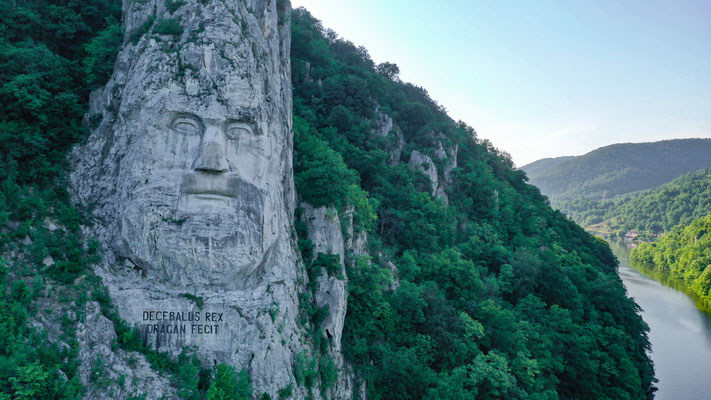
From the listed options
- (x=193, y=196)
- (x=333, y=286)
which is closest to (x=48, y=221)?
(x=193, y=196)

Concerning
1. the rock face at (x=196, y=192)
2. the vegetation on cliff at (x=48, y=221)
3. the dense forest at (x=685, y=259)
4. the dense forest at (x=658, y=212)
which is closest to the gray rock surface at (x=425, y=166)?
the rock face at (x=196, y=192)

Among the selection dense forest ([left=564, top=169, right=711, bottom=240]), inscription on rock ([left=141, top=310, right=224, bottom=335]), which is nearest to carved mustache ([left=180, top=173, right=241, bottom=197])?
inscription on rock ([left=141, top=310, right=224, bottom=335])

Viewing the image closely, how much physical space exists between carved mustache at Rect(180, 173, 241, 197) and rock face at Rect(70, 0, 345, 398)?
0.11ft

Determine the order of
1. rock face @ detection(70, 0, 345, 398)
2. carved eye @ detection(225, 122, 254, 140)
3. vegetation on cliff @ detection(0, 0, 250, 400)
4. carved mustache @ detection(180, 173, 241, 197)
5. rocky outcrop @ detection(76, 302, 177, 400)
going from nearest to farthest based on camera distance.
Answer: vegetation on cliff @ detection(0, 0, 250, 400)
rocky outcrop @ detection(76, 302, 177, 400)
rock face @ detection(70, 0, 345, 398)
carved mustache @ detection(180, 173, 241, 197)
carved eye @ detection(225, 122, 254, 140)

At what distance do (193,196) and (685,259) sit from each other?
80574 mm

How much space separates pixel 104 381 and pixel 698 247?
82.8 m

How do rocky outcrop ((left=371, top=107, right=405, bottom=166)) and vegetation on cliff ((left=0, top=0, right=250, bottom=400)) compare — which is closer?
vegetation on cliff ((left=0, top=0, right=250, bottom=400))

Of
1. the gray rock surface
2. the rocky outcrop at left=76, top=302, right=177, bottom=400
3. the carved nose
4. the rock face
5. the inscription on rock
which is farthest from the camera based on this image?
the gray rock surface

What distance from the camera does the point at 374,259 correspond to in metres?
22.7

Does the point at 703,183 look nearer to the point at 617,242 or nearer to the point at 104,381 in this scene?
the point at 617,242

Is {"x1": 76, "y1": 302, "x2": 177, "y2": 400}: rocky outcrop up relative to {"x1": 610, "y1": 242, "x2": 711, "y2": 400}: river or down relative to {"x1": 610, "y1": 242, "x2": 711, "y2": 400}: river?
up

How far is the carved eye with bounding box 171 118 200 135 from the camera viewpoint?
43.9 ft

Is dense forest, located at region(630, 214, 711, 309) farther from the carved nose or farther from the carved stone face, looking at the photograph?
the carved nose

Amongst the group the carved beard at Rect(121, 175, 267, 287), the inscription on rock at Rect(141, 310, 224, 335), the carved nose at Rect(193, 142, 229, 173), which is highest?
the carved nose at Rect(193, 142, 229, 173)
